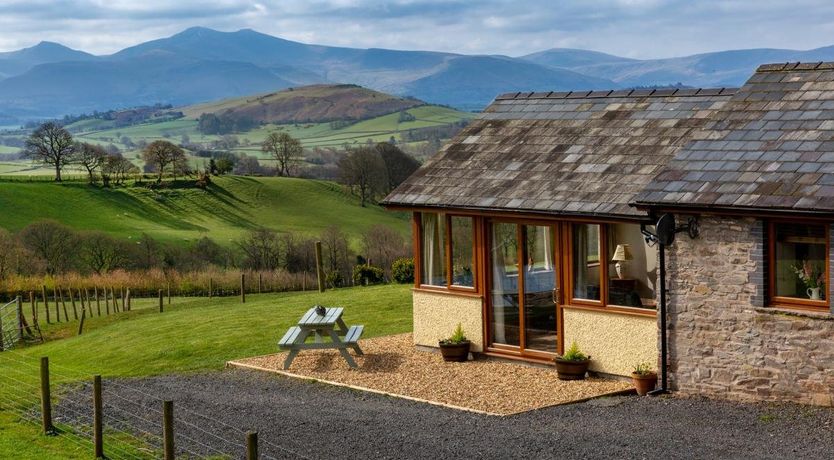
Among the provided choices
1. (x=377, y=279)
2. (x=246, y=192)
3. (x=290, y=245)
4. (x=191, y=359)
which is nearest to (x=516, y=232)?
(x=191, y=359)

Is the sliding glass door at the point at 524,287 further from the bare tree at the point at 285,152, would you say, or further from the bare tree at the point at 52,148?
the bare tree at the point at 285,152

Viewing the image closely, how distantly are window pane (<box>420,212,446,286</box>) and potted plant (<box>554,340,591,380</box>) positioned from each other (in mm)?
3076

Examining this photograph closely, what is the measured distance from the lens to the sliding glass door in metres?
17.2

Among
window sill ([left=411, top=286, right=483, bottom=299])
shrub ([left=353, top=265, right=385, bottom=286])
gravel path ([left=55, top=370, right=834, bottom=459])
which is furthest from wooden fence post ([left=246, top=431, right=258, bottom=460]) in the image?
shrub ([left=353, top=265, right=385, bottom=286])

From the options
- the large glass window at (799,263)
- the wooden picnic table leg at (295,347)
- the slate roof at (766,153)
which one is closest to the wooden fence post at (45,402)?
the wooden picnic table leg at (295,347)

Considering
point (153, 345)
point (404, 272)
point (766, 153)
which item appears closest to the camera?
point (766, 153)

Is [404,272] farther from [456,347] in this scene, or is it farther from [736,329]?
[736,329]

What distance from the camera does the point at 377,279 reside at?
4494 cm

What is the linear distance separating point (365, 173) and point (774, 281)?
9462 cm

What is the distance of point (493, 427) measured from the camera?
13828 millimetres

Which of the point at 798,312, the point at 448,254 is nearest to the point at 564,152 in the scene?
the point at 448,254

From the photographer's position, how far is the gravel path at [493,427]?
1235 cm

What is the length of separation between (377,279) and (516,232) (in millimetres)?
27747

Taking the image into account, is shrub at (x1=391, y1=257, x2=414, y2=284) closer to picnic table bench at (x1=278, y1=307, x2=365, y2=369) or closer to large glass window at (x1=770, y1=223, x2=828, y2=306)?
picnic table bench at (x1=278, y1=307, x2=365, y2=369)
